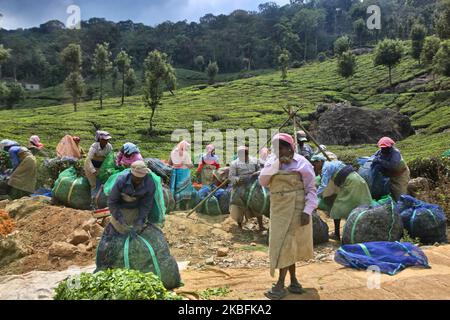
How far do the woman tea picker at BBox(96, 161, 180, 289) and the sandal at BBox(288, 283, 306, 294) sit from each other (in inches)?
46.2

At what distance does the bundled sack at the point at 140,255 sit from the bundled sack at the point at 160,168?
3.91 m

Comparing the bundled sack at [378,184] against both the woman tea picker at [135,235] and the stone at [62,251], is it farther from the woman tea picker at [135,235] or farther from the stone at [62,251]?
the stone at [62,251]

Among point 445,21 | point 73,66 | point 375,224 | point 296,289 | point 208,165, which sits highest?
point 445,21

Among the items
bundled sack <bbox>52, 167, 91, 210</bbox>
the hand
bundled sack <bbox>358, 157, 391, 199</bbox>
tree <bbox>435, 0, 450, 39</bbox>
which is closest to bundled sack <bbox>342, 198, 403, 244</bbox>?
bundled sack <bbox>358, 157, 391, 199</bbox>

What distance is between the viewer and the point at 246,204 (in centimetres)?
765

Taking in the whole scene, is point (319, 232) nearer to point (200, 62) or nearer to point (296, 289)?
point (296, 289)

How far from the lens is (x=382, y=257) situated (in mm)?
5223

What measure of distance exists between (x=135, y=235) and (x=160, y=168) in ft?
14.1

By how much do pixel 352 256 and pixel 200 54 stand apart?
282 feet

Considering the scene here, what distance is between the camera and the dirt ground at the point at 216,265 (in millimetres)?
4512

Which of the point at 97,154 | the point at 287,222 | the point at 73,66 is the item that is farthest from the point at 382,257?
the point at 73,66

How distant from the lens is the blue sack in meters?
5.10
